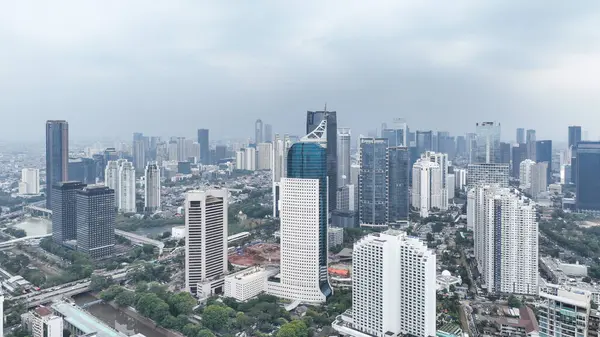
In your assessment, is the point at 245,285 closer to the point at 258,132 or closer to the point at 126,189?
the point at 126,189

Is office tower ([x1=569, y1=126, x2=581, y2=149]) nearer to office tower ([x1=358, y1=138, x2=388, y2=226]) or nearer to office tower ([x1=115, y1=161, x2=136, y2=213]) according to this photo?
office tower ([x1=358, y1=138, x2=388, y2=226])

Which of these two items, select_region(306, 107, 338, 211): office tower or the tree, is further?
select_region(306, 107, 338, 211): office tower

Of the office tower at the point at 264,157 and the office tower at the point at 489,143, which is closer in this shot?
the office tower at the point at 489,143

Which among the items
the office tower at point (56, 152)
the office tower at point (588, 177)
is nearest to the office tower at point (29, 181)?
the office tower at point (56, 152)

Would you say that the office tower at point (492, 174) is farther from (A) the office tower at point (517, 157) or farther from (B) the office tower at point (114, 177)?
(B) the office tower at point (114, 177)

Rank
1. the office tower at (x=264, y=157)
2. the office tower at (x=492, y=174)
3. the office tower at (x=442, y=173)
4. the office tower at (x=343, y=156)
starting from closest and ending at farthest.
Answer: the office tower at (x=492, y=174) < the office tower at (x=442, y=173) < the office tower at (x=343, y=156) < the office tower at (x=264, y=157)

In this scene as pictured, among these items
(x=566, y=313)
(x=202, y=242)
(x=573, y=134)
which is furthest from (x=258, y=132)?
(x=566, y=313)

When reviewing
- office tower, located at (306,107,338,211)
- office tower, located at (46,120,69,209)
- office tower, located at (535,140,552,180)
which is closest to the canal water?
office tower, located at (306,107,338,211)
